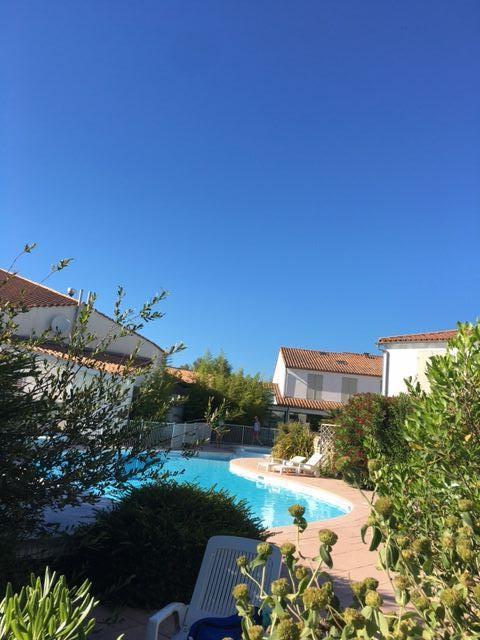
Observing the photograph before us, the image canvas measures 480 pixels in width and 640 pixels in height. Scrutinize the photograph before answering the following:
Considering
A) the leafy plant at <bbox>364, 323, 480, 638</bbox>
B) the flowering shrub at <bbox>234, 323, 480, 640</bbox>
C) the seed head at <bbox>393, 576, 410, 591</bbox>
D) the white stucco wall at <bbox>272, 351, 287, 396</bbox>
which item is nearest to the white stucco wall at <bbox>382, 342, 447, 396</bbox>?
the white stucco wall at <bbox>272, 351, 287, 396</bbox>

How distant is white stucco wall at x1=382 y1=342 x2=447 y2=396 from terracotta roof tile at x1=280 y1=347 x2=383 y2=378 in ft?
55.4

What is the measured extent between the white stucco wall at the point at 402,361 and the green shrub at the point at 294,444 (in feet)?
16.4

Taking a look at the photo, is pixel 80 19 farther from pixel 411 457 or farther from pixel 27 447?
pixel 411 457

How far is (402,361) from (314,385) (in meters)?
17.7

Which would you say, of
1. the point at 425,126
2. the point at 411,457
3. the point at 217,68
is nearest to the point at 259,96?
the point at 217,68

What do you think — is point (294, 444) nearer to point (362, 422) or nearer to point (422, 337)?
point (362, 422)

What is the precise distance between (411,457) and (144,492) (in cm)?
300

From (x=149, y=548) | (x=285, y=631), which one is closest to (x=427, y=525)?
(x=285, y=631)

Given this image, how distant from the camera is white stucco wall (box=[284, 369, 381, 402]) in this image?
40.7m

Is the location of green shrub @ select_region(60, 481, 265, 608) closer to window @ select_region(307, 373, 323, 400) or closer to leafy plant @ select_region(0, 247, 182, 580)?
leafy plant @ select_region(0, 247, 182, 580)

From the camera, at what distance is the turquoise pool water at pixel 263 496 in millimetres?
12797

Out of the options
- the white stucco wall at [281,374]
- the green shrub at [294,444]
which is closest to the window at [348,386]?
the white stucco wall at [281,374]

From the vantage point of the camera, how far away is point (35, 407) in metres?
3.50

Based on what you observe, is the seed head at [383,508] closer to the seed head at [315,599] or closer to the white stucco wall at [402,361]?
the seed head at [315,599]
